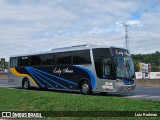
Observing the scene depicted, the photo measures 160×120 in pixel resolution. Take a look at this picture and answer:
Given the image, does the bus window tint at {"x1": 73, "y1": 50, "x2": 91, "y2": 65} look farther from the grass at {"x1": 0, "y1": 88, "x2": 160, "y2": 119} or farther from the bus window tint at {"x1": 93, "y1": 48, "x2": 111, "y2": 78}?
the grass at {"x1": 0, "y1": 88, "x2": 160, "y2": 119}

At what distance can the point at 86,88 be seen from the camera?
20.4 meters

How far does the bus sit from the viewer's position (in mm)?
19188

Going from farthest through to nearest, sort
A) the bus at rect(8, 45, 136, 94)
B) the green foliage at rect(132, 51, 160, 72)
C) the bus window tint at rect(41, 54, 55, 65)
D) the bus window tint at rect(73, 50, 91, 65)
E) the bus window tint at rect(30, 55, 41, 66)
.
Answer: the green foliage at rect(132, 51, 160, 72)
the bus window tint at rect(30, 55, 41, 66)
the bus window tint at rect(41, 54, 55, 65)
the bus window tint at rect(73, 50, 91, 65)
the bus at rect(8, 45, 136, 94)

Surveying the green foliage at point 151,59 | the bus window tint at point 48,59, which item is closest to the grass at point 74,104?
the bus window tint at point 48,59

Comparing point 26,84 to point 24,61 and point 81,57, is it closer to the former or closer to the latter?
point 24,61

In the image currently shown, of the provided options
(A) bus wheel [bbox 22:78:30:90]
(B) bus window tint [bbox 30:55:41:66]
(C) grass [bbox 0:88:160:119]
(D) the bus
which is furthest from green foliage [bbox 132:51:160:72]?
(C) grass [bbox 0:88:160:119]

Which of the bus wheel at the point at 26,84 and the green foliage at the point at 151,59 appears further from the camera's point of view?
the green foliage at the point at 151,59

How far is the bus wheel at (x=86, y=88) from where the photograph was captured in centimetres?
2020

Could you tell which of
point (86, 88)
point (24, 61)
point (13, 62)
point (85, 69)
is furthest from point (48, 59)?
point (13, 62)

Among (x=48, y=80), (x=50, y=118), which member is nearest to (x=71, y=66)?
(x=48, y=80)

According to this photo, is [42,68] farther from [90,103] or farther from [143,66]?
[143,66]

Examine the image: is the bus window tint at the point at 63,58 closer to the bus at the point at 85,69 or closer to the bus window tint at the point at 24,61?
the bus at the point at 85,69

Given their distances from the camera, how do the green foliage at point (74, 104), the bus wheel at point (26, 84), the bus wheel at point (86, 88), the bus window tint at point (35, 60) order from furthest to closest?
the bus wheel at point (26, 84) < the bus window tint at point (35, 60) < the bus wheel at point (86, 88) < the green foliage at point (74, 104)

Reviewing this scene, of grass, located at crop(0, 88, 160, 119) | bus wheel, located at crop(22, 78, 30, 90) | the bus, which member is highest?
the bus
